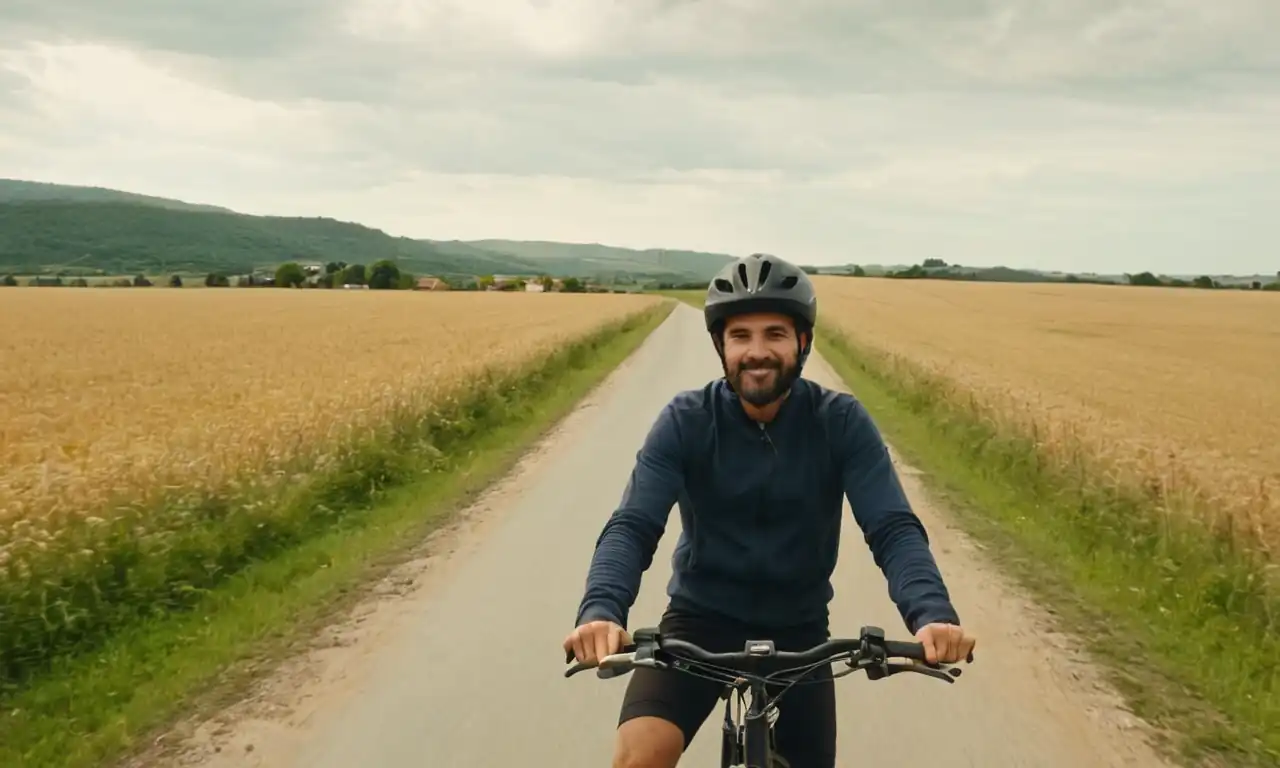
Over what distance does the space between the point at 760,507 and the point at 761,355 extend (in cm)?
44

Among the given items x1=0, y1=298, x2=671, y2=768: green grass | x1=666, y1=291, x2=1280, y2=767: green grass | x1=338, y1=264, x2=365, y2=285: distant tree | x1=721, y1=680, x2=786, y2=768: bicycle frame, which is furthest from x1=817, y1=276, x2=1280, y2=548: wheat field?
x1=338, y1=264, x2=365, y2=285: distant tree

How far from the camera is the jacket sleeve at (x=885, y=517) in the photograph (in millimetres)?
2805

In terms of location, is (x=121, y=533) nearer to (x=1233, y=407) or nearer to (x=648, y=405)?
(x=648, y=405)

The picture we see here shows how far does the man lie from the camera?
287 centimetres

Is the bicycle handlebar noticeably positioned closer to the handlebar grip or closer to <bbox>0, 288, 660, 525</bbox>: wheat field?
the handlebar grip

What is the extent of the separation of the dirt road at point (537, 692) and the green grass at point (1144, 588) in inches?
9.7

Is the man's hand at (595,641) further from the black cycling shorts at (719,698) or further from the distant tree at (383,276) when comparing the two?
the distant tree at (383,276)

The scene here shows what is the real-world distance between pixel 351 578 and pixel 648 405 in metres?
9.30

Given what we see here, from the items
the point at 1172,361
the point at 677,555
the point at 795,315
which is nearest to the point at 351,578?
the point at 677,555

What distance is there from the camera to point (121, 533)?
6.38m

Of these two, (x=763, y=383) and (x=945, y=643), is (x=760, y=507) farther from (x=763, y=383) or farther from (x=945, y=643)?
(x=945, y=643)

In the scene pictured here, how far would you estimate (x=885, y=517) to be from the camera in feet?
9.85

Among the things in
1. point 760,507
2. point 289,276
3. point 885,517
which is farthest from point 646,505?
point 289,276

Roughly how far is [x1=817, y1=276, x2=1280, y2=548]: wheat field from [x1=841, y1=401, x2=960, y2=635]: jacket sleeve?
5022 millimetres
